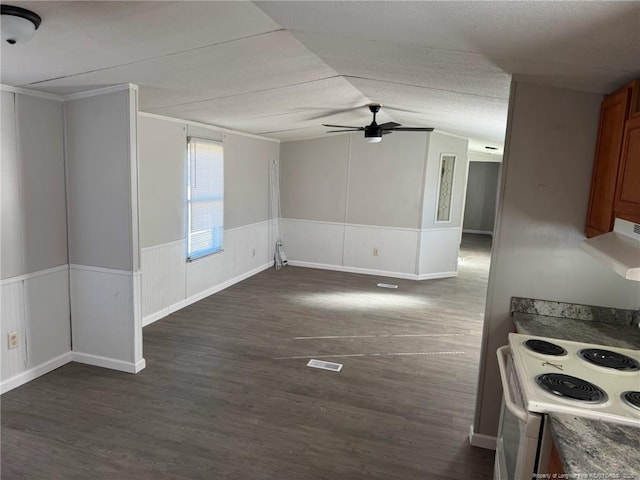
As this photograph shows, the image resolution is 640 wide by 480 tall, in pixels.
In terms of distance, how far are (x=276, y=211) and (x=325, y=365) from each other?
446cm

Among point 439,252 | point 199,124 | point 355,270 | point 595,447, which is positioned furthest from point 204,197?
point 595,447

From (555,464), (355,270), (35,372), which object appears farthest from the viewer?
(355,270)

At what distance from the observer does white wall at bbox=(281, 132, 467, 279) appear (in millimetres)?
7293

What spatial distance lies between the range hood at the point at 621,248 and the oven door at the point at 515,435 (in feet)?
2.09

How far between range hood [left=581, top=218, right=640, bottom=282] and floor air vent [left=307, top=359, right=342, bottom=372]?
7.67 feet

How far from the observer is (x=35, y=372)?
138 inches

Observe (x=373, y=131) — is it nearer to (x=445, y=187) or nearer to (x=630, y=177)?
(x=445, y=187)

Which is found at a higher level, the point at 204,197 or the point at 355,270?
the point at 204,197

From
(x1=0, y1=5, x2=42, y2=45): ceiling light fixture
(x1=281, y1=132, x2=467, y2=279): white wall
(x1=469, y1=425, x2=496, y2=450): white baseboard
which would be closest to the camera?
(x1=0, y1=5, x2=42, y2=45): ceiling light fixture

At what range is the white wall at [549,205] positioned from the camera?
2.51 metres

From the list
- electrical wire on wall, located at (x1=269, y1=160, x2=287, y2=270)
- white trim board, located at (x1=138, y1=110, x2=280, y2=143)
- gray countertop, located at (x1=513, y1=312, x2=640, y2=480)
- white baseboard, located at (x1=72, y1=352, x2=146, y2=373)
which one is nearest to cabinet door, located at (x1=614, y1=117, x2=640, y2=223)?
gray countertop, located at (x1=513, y1=312, x2=640, y2=480)

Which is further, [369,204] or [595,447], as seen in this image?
[369,204]

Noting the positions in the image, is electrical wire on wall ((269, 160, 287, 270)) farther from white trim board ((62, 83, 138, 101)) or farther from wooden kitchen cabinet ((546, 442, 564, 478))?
wooden kitchen cabinet ((546, 442, 564, 478))

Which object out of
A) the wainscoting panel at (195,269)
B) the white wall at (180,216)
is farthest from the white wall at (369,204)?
the white wall at (180,216)
